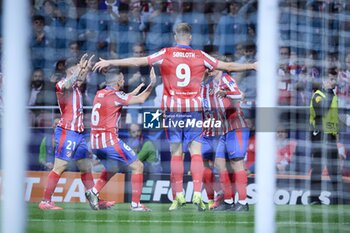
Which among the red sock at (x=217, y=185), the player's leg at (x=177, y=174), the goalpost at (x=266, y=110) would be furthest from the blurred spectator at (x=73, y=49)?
the goalpost at (x=266, y=110)

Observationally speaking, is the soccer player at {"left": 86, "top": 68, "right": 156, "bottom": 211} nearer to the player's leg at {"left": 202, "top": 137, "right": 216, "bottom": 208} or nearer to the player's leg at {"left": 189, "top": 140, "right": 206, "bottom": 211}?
the player's leg at {"left": 189, "top": 140, "right": 206, "bottom": 211}

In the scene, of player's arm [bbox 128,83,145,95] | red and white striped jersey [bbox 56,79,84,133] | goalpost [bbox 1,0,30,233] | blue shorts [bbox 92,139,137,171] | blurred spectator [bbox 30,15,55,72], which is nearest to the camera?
goalpost [bbox 1,0,30,233]

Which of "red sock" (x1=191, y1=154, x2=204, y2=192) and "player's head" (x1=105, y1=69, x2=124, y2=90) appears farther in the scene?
"red sock" (x1=191, y1=154, x2=204, y2=192)

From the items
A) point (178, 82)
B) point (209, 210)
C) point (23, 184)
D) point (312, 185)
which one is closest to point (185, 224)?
point (209, 210)

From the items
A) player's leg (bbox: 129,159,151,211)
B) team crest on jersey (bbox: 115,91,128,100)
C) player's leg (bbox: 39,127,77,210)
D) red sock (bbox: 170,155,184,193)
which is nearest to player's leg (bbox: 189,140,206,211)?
red sock (bbox: 170,155,184,193)

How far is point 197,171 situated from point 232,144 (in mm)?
394

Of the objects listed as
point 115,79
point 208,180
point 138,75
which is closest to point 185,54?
point 138,75

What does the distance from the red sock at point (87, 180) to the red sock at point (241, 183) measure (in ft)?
4.06

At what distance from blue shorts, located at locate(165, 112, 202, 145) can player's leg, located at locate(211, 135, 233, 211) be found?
1.24 feet

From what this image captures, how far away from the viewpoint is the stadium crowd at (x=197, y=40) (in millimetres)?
5336

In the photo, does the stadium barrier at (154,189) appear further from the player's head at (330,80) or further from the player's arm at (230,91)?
the player's head at (330,80)

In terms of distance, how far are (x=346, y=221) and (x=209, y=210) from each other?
1100 millimetres

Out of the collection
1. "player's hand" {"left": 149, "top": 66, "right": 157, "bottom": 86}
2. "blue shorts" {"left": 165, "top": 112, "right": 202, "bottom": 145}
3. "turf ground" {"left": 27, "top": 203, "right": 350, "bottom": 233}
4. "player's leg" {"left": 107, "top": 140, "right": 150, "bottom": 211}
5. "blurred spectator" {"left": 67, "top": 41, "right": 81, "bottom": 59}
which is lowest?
"turf ground" {"left": 27, "top": 203, "right": 350, "bottom": 233}

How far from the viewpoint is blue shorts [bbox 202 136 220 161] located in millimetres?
6887
